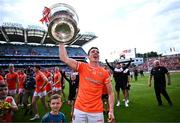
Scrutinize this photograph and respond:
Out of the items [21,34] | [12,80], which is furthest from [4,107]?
[21,34]

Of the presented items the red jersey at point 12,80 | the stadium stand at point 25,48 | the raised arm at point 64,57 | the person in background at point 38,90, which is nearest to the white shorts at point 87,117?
the raised arm at point 64,57

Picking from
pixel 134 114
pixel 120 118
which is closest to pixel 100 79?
pixel 120 118

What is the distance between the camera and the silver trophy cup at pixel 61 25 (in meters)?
4.29

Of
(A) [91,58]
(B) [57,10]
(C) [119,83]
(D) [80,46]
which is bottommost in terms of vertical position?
(C) [119,83]

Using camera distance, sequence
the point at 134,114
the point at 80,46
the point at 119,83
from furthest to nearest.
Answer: the point at 80,46, the point at 119,83, the point at 134,114

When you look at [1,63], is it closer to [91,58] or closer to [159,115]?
[159,115]

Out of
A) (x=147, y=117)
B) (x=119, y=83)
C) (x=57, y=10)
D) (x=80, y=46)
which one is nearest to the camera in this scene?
(x=57, y=10)

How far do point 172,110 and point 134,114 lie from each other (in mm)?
1639

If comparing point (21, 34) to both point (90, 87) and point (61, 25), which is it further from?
point (61, 25)

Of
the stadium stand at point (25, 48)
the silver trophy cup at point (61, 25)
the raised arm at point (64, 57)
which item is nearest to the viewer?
the silver trophy cup at point (61, 25)

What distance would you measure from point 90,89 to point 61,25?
121 cm

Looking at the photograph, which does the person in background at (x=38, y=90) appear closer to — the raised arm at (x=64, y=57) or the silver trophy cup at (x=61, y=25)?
the raised arm at (x=64, y=57)

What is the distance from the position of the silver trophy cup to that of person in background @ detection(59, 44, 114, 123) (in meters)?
0.26

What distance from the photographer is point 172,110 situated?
11.2 m
